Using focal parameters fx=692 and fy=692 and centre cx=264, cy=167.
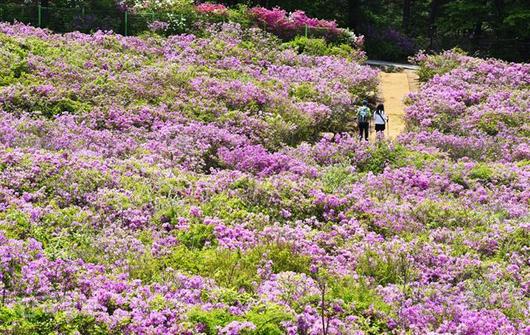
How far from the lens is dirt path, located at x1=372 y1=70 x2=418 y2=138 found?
2353 centimetres

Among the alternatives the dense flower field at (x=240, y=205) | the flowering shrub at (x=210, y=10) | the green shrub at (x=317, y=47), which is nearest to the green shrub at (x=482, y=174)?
the dense flower field at (x=240, y=205)

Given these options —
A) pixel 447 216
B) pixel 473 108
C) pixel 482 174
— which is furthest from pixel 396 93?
pixel 447 216

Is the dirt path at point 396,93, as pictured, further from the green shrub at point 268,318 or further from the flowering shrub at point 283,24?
the green shrub at point 268,318

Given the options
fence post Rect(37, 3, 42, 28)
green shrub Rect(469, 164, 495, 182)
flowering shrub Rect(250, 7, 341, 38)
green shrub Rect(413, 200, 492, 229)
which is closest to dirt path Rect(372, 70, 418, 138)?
flowering shrub Rect(250, 7, 341, 38)

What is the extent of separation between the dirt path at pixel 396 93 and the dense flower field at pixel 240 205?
0.85 meters

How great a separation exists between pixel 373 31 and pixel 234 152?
26.1 meters

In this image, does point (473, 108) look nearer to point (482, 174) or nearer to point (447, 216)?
point (482, 174)

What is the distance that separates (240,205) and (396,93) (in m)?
17.1

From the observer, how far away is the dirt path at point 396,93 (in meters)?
23.5

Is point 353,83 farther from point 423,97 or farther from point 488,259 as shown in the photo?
point 488,259

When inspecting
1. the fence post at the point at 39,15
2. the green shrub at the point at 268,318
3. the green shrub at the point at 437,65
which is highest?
the fence post at the point at 39,15

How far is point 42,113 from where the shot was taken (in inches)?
720

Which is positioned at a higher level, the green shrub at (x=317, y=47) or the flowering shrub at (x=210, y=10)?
the flowering shrub at (x=210, y=10)

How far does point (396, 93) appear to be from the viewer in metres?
28.2
